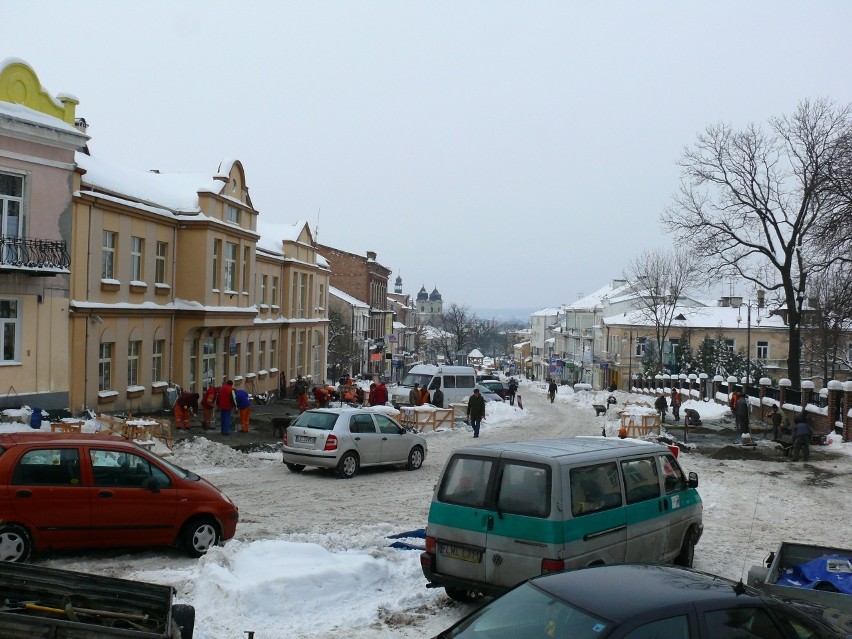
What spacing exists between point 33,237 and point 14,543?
14.6 meters

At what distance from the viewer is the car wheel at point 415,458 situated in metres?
19.5

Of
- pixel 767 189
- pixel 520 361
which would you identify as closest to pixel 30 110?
pixel 767 189

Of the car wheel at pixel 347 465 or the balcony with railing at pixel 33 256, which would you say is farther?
the balcony with railing at pixel 33 256

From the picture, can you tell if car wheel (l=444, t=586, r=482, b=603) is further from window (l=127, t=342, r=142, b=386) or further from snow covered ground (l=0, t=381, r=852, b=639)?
window (l=127, t=342, r=142, b=386)

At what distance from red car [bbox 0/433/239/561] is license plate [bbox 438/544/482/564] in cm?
340

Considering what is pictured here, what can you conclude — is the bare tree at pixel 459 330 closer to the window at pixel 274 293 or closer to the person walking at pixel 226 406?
the window at pixel 274 293

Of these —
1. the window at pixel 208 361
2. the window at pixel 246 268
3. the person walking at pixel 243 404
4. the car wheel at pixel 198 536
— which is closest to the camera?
the car wheel at pixel 198 536

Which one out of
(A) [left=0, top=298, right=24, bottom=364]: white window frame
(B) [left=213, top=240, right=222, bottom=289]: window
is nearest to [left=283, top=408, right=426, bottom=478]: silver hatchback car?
(A) [left=0, top=298, right=24, bottom=364]: white window frame

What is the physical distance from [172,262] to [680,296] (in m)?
46.6

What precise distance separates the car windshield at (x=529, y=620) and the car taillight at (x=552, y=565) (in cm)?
277

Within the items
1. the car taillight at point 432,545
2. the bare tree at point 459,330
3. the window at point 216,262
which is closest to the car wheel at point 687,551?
the car taillight at point 432,545

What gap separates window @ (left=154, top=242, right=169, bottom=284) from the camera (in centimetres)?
2898

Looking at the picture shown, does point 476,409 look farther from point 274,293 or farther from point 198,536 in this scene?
point 274,293

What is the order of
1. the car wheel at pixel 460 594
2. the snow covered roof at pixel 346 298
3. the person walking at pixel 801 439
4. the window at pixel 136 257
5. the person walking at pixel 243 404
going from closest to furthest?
1. the car wheel at pixel 460 594
2. the person walking at pixel 801 439
3. the person walking at pixel 243 404
4. the window at pixel 136 257
5. the snow covered roof at pixel 346 298
